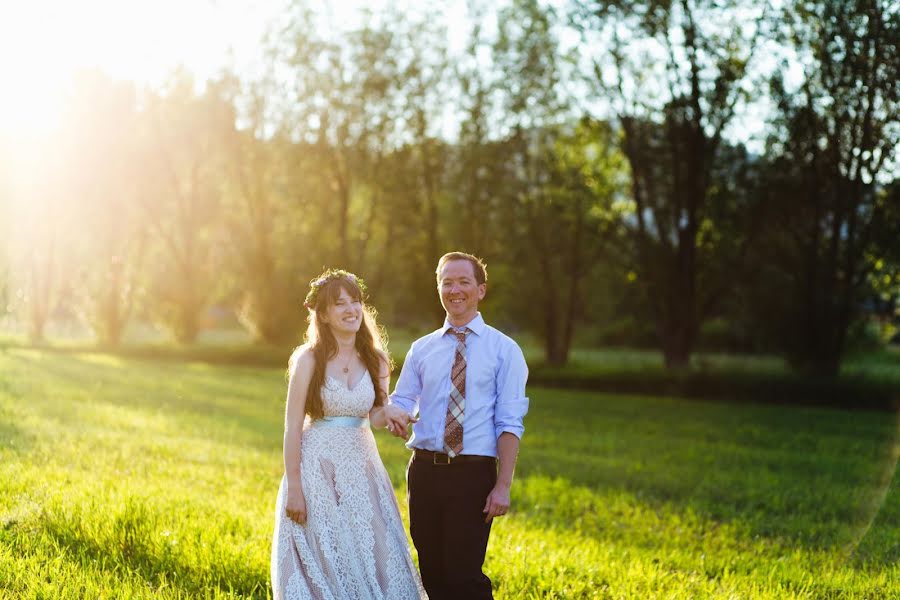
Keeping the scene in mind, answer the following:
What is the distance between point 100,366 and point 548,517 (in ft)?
79.9

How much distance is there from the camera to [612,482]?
1227 cm

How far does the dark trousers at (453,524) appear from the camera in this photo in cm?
505

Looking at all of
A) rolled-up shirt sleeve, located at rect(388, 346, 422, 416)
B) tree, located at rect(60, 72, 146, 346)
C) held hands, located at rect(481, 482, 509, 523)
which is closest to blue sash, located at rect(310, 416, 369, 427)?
rolled-up shirt sleeve, located at rect(388, 346, 422, 416)

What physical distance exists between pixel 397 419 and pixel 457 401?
0.35 metres

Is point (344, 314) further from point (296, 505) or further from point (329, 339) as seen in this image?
point (296, 505)

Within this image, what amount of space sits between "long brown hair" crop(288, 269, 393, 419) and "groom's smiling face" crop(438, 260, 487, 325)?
649 mm

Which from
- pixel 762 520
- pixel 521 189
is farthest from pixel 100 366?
pixel 762 520

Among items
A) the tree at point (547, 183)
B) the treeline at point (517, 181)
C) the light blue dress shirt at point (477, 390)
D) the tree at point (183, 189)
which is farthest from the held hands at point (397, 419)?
the tree at point (183, 189)

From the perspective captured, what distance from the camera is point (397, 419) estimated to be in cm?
515

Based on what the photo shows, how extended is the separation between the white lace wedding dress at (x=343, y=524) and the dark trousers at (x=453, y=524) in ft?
0.94

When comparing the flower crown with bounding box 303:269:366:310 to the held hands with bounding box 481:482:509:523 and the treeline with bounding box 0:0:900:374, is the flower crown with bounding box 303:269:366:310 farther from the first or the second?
the treeline with bounding box 0:0:900:374

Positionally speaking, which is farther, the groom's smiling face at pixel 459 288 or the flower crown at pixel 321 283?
the flower crown at pixel 321 283

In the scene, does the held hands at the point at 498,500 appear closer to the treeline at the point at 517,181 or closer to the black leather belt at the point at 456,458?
the black leather belt at the point at 456,458

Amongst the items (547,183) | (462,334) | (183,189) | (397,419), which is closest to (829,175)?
(547,183)
